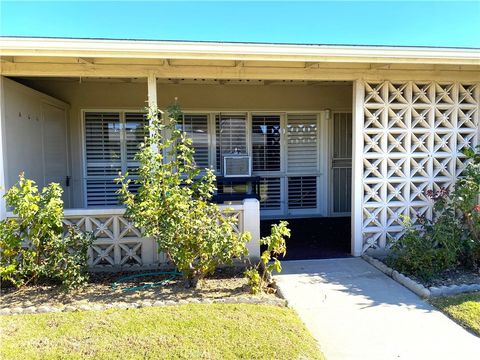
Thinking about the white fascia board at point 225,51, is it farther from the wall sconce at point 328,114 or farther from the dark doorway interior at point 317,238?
the wall sconce at point 328,114

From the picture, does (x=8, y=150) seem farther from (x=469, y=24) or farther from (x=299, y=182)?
(x=469, y=24)

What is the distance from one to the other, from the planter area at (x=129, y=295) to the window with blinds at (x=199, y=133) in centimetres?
353

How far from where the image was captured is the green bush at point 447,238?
4.35 metres

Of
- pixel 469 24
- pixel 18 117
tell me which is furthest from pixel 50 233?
pixel 469 24

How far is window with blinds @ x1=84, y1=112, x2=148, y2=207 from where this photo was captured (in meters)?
7.24

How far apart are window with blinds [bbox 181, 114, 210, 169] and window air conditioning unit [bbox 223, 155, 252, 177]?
511mm

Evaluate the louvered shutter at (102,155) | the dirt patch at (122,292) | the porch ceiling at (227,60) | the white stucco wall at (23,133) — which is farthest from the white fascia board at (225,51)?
the louvered shutter at (102,155)

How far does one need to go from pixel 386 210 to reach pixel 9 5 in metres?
5.75

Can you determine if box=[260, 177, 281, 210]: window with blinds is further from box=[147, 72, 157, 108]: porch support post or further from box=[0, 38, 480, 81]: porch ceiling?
box=[147, 72, 157, 108]: porch support post

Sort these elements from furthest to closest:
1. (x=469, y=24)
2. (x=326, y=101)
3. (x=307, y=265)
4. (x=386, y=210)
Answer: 1. (x=326, y=101)
2. (x=469, y=24)
3. (x=386, y=210)
4. (x=307, y=265)

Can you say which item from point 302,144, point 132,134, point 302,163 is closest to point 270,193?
point 302,163

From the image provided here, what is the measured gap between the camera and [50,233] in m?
3.93

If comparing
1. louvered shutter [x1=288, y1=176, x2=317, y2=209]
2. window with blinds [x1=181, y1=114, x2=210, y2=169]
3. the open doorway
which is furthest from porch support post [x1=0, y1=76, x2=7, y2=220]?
louvered shutter [x1=288, y1=176, x2=317, y2=209]

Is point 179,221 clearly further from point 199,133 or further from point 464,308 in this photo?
point 199,133
